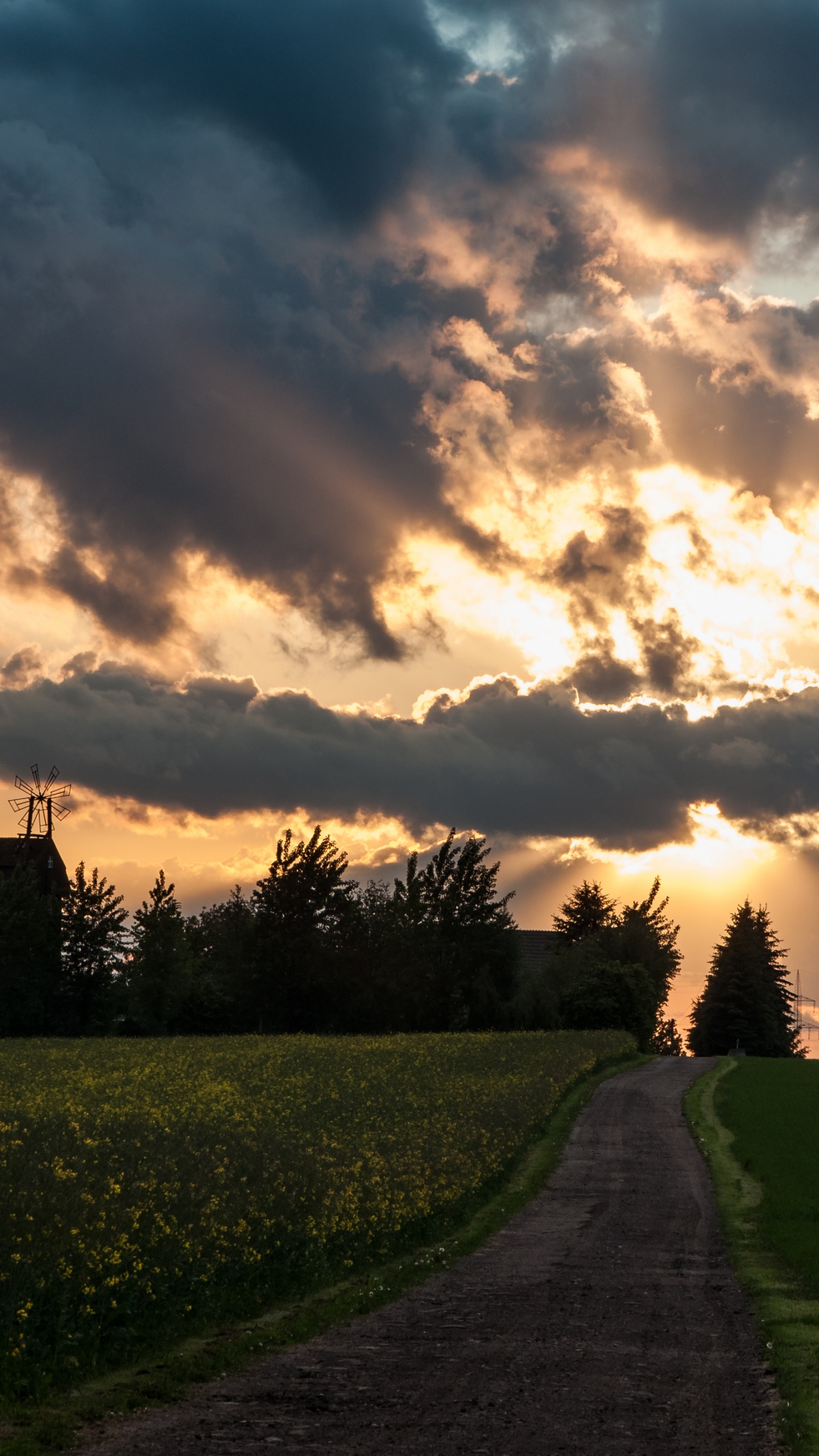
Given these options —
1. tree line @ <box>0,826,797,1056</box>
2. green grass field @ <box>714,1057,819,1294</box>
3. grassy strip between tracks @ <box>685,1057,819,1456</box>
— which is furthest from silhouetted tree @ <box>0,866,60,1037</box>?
grassy strip between tracks @ <box>685,1057,819,1456</box>

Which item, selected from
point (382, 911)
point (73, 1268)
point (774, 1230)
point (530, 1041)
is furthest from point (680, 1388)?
point (382, 911)

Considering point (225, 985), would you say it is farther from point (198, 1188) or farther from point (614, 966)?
point (198, 1188)

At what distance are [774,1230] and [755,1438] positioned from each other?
41.6 ft

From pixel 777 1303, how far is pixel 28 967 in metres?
79.1

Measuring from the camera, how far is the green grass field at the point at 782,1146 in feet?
75.5

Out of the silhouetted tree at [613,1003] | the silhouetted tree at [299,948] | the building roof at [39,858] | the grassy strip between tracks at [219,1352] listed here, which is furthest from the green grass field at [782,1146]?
the building roof at [39,858]

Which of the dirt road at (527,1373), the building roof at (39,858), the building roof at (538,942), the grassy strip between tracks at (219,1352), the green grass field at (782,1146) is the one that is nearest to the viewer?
the grassy strip between tracks at (219,1352)

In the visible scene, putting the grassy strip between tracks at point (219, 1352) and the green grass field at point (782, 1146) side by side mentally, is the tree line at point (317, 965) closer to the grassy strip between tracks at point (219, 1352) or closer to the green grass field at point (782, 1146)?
the green grass field at point (782, 1146)

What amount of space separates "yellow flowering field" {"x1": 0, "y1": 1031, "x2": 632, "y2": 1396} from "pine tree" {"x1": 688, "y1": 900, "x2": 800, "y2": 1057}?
9677 centimetres

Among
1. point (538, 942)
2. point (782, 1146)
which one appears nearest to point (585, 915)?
point (538, 942)

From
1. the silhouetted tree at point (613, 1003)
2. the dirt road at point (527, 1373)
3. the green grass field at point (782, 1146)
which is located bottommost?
the green grass field at point (782, 1146)

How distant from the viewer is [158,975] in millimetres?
89625

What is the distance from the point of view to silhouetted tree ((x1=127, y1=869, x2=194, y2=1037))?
88.8 m

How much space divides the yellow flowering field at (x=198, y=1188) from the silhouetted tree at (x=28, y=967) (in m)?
47.2
